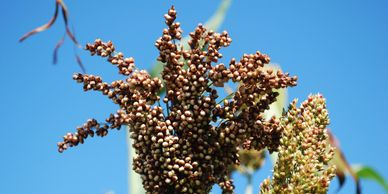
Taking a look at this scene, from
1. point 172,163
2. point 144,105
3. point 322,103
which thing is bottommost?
point 172,163

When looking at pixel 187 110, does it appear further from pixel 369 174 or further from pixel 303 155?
pixel 369 174

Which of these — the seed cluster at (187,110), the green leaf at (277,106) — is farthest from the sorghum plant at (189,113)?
the green leaf at (277,106)

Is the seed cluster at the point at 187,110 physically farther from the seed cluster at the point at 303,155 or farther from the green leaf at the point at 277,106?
the green leaf at the point at 277,106

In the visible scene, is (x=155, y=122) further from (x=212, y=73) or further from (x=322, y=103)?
(x=322, y=103)

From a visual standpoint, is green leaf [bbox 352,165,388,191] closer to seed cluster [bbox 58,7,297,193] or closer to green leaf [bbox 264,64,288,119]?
seed cluster [bbox 58,7,297,193]

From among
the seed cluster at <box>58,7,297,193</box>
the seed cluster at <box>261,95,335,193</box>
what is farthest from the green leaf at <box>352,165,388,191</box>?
the seed cluster at <box>58,7,297,193</box>

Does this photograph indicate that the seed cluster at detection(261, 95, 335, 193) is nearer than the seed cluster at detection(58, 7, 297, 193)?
No

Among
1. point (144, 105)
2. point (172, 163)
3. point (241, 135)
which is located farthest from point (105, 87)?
point (241, 135)
